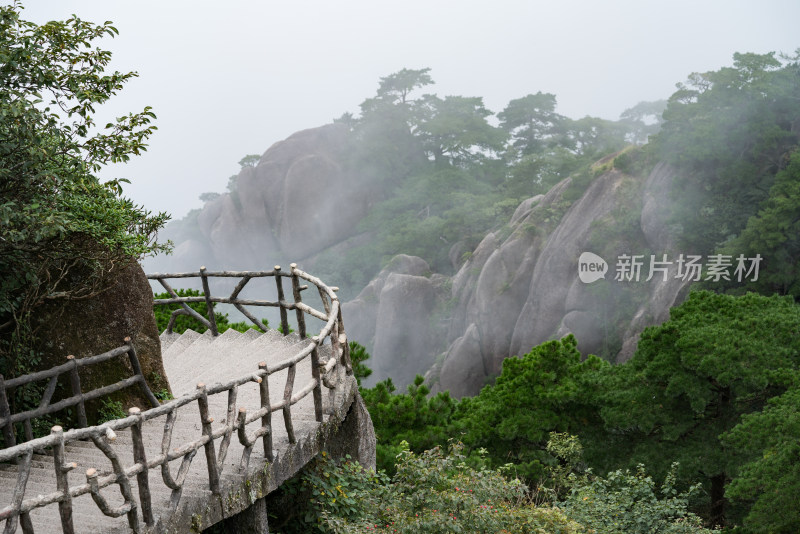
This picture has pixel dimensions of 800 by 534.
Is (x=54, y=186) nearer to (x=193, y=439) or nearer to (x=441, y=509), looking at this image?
(x=193, y=439)

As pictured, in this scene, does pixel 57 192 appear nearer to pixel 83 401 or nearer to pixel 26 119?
pixel 26 119

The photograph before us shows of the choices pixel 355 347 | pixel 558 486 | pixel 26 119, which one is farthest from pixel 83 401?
pixel 558 486

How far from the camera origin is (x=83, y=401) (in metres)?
6.78

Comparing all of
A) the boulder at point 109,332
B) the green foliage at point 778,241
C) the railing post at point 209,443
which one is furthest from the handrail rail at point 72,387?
the green foliage at point 778,241

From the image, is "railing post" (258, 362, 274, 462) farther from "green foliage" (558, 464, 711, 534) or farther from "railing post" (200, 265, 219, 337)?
"green foliage" (558, 464, 711, 534)

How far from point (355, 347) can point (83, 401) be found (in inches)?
236

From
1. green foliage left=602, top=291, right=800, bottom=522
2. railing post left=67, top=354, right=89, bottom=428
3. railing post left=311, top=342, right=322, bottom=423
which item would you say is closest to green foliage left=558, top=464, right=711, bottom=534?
green foliage left=602, top=291, right=800, bottom=522

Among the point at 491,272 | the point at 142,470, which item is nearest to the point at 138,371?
the point at 142,470

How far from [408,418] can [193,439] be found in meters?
5.62

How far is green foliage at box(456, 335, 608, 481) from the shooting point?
1490 cm

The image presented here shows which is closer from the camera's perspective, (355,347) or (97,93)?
(97,93)

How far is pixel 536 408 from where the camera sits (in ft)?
50.2

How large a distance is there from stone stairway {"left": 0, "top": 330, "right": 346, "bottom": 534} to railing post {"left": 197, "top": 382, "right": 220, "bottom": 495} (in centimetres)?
A: 7
